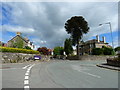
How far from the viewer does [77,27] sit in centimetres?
4581

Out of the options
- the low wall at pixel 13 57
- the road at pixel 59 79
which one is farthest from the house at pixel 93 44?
the road at pixel 59 79

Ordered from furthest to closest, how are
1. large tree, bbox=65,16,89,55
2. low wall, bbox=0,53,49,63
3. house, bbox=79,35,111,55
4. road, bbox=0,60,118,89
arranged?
house, bbox=79,35,111,55 < large tree, bbox=65,16,89,55 < low wall, bbox=0,53,49,63 < road, bbox=0,60,118,89

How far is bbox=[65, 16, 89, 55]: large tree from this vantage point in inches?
1807

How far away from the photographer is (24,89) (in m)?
5.57

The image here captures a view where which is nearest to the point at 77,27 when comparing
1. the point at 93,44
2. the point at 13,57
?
the point at 13,57

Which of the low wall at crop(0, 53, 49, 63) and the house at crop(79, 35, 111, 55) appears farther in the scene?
the house at crop(79, 35, 111, 55)

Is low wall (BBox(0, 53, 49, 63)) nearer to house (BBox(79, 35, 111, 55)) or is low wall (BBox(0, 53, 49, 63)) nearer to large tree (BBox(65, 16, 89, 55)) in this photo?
→ large tree (BBox(65, 16, 89, 55))

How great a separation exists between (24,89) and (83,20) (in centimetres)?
4394

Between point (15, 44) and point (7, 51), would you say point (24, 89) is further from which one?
point (15, 44)

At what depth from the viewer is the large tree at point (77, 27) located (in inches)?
1807

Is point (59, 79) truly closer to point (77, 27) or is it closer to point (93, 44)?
point (77, 27)

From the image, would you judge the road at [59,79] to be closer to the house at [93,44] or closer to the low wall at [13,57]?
the low wall at [13,57]

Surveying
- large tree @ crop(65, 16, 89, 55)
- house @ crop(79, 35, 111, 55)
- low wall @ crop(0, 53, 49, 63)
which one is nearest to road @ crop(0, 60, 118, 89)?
low wall @ crop(0, 53, 49, 63)

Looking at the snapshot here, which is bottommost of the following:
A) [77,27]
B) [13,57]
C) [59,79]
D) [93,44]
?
[59,79]
